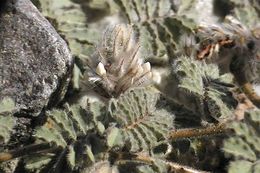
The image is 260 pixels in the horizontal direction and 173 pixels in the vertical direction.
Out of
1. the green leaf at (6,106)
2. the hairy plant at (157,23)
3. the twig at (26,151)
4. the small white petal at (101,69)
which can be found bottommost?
the twig at (26,151)

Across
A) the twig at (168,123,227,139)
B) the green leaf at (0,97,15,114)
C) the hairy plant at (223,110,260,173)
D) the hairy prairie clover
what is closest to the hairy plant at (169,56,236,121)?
the twig at (168,123,227,139)

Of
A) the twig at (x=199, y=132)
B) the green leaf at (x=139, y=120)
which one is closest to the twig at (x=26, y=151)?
the green leaf at (x=139, y=120)

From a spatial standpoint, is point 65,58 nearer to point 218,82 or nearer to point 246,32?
point 218,82

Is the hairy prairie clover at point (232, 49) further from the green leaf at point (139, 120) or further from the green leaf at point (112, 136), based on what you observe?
the green leaf at point (112, 136)

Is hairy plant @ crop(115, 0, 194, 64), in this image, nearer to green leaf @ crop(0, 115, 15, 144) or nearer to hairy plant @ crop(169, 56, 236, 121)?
hairy plant @ crop(169, 56, 236, 121)

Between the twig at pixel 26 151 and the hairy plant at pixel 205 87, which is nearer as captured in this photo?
the twig at pixel 26 151

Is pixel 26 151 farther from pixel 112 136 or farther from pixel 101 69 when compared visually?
pixel 101 69
